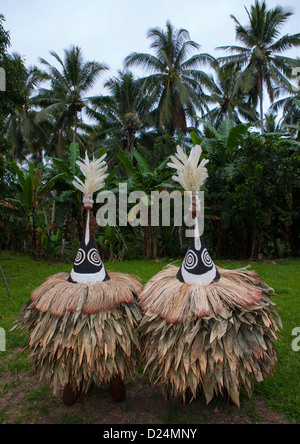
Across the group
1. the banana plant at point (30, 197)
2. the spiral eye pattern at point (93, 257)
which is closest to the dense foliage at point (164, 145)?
the banana plant at point (30, 197)

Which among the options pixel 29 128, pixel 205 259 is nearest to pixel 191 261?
pixel 205 259

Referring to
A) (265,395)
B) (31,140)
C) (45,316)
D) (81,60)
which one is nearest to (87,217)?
(45,316)

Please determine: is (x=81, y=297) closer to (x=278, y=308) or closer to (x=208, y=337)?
(x=208, y=337)

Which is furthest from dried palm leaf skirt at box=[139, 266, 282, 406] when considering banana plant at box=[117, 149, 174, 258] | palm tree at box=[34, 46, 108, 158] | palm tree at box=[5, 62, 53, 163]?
palm tree at box=[5, 62, 53, 163]

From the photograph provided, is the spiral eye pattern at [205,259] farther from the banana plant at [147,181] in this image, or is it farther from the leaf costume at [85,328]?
the banana plant at [147,181]

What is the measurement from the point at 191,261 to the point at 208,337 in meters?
0.53

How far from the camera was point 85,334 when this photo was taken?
2098 millimetres

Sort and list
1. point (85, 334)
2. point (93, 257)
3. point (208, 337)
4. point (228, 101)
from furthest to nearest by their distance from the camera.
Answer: point (228, 101) → point (93, 257) → point (85, 334) → point (208, 337)

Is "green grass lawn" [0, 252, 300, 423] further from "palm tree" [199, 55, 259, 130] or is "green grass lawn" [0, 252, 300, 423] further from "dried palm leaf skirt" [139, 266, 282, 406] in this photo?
"palm tree" [199, 55, 259, 130]

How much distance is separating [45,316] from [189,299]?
3.31ft

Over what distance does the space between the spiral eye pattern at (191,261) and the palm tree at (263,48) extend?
15.5 metres

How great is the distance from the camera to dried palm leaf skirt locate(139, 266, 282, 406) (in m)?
1.93

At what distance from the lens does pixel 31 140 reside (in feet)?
66.0

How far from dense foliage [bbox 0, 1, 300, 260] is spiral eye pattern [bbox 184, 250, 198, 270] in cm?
343
